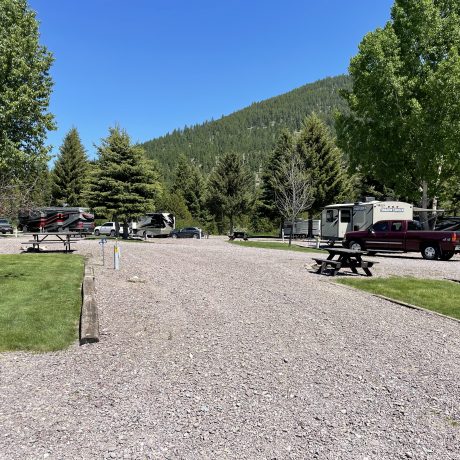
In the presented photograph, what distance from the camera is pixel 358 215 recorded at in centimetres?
2716

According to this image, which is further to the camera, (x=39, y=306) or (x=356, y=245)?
(x=356, y=245)

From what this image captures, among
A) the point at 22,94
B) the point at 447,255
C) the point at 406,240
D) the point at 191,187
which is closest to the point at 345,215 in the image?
the point at 406,240

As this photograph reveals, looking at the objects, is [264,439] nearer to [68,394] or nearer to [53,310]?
[68,394]

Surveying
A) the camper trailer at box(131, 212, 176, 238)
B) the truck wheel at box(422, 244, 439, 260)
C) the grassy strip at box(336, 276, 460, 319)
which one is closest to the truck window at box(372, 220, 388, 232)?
the truck wheel at box(422, 244, 439, 260)

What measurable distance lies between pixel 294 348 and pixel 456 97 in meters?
20.8

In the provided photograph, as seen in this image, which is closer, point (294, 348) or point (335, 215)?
point (294, 348)

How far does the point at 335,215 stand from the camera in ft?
93.7

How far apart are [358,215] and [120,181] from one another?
58.8 feet

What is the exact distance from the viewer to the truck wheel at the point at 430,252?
18750 mm

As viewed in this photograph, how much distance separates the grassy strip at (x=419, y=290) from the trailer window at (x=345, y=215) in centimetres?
1547

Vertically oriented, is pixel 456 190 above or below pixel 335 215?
above

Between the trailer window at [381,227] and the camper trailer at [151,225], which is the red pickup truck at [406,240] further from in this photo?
the camper trailer at [151,225]

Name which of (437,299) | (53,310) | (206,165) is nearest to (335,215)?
(437,299)

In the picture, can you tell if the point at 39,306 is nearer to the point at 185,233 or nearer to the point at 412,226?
the point at 412,226
